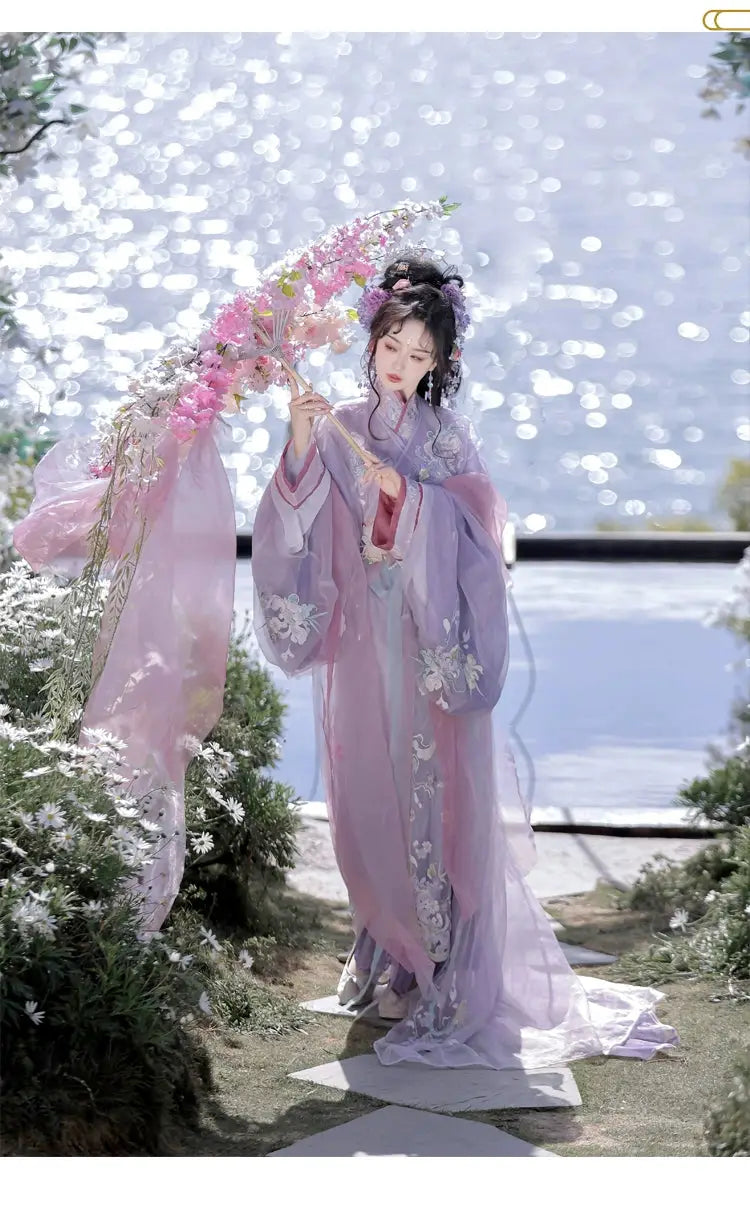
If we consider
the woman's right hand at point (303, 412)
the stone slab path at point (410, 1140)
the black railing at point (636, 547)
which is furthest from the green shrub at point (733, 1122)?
the black railing at point (636, 547)

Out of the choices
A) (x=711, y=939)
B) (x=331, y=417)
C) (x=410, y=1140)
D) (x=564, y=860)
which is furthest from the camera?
(x=564, y=860)

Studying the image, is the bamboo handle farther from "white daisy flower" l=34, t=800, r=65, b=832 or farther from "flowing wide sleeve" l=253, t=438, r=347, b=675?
"white daisy flower" l=34, t=800, r=65, b=832

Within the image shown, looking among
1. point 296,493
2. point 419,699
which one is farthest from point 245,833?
point 296,493

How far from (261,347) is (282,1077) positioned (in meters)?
1.46

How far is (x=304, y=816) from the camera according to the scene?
495cm

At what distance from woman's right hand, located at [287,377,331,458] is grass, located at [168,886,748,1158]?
126cm

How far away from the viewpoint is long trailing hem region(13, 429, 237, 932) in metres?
2.83

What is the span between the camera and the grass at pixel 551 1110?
2549 mm

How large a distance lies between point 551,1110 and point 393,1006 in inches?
24.2

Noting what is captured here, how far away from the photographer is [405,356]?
10.2 ft

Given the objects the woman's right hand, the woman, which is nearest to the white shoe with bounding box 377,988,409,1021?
the woman

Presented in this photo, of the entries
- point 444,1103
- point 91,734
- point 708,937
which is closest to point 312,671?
point 91,734

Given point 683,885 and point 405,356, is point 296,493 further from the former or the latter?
point 683,885

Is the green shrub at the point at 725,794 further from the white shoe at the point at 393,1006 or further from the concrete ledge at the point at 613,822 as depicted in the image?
the white shoe at the point at 393,1006
